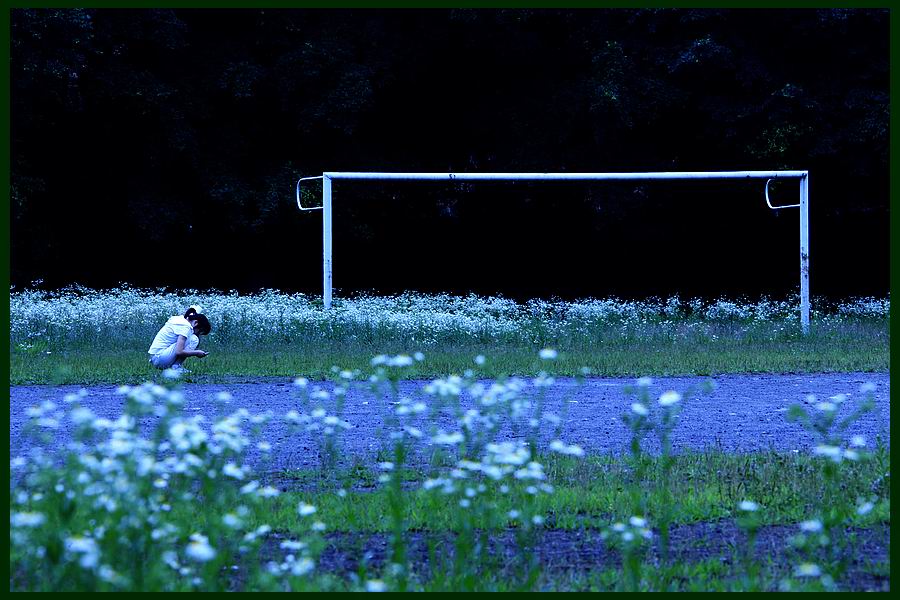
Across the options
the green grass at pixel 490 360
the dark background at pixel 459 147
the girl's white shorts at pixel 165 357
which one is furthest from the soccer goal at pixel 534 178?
the dark background at pixel 459 147

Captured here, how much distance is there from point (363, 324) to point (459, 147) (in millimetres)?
18106

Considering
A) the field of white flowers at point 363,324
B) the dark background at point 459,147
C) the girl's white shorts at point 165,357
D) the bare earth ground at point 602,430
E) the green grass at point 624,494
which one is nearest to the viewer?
the bare earth ground at point 602,430

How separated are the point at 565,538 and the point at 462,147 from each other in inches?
1221

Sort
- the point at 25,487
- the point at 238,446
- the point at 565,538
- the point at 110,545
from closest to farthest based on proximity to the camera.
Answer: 1. the point at 110,545
2. the point at 238,446
3. the point at 565,538
4. the point at 25,487

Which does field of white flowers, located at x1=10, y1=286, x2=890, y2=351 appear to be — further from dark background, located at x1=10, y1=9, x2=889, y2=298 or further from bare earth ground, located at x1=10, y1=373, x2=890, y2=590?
dark background, located at x1=10, y1=9, x2=889, y2=298

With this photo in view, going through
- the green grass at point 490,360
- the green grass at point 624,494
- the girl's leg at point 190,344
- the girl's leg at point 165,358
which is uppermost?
the girl's leg at point 190,344

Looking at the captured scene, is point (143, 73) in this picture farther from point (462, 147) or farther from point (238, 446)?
point (238, 446)

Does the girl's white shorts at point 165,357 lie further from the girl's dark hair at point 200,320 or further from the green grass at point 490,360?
the girl's dark hair at point 200,320

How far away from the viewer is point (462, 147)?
120ft

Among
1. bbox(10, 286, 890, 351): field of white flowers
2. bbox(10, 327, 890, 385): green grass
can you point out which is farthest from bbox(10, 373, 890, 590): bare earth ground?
bbox(10, 286, 890, 351): field of white flowers

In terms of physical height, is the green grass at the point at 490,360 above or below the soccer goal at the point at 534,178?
below

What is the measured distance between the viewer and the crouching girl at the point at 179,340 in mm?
13867

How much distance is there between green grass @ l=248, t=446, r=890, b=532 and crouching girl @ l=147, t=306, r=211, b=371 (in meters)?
6.49

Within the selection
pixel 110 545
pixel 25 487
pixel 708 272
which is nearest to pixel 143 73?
pixel 708 272
